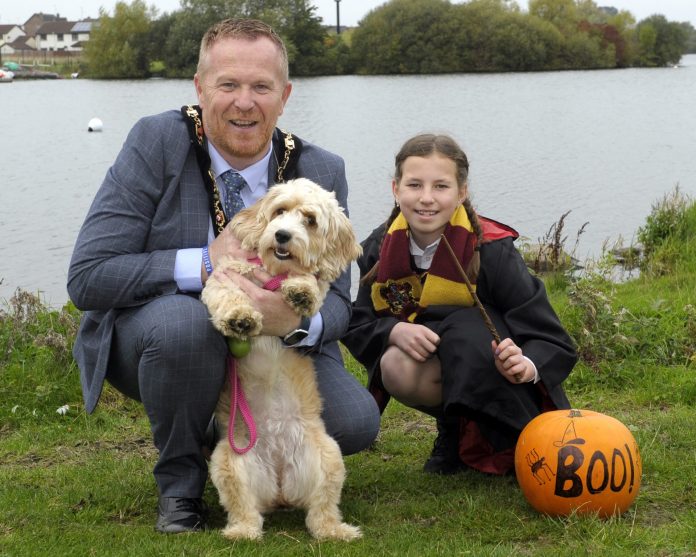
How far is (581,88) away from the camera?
3703 centimetres

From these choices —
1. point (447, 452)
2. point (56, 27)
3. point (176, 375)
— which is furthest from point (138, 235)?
point (56, 27)

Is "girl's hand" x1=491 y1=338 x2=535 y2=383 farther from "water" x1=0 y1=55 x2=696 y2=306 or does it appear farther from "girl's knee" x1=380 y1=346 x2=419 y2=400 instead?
"water" x1=0 y1=55 x2=696 y2=306

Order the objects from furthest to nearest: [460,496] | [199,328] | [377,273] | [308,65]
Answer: [308,65] < [377,273] < [460,496] < [199,328]

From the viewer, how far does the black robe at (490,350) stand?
161 inches

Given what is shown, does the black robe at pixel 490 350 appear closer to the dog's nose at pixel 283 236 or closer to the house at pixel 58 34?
the dog's nose at pixel 283 236

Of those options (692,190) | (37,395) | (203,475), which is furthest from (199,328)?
(692,190)

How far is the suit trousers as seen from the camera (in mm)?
3590

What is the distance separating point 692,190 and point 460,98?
16908mm

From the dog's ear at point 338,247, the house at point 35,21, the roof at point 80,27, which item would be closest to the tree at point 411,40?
the dog's ear at point 338,247

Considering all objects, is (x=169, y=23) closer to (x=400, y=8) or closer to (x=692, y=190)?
(x=400, y=8)

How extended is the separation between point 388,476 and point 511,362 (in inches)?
37.0

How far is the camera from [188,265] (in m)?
3.80

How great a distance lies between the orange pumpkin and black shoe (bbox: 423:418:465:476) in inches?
26.2

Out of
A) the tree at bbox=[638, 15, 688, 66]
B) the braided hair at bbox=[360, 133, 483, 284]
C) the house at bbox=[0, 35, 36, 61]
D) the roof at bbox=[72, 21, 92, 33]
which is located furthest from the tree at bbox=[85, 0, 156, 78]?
the roof at bbox=[72, 21, 92, 33]
